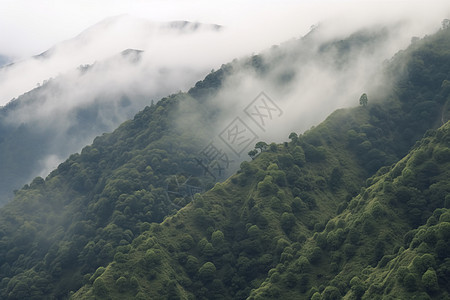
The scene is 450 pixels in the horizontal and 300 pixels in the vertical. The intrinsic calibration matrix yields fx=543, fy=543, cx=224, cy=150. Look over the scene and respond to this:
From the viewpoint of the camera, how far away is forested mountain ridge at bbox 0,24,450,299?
11731cm

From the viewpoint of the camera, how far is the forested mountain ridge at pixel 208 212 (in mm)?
117312

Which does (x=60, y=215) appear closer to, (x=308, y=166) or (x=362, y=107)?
(x=308, y=166)

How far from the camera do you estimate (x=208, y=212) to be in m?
137

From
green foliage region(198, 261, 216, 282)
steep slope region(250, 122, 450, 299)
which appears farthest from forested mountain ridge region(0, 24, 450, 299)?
steep slope region(250, 122, 450, 299)

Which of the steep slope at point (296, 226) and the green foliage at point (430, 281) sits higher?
the steep slope at point (296, 226)

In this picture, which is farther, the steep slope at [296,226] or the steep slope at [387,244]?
the steep slope at [296,226]

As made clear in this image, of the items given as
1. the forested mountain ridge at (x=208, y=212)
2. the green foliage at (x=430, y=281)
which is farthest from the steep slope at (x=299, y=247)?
the forested mountain ridge at (x=208, y=212)

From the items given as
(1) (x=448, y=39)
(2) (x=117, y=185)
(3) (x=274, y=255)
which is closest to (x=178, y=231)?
(3) (x=274, y=255)

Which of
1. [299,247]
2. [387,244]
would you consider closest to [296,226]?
[299,247]

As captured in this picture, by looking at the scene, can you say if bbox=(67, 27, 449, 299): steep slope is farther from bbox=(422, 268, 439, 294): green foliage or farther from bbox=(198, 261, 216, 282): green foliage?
bbox=(422, 268, 439, 294): green foliage

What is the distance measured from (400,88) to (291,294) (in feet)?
311

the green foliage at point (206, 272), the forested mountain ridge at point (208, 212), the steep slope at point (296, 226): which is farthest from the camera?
the green foliage at point (206, 272)

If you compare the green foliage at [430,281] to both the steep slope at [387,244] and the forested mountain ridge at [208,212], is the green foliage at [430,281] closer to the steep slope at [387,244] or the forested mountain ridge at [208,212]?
the steep slope at [387,244]

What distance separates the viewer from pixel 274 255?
122375mm
